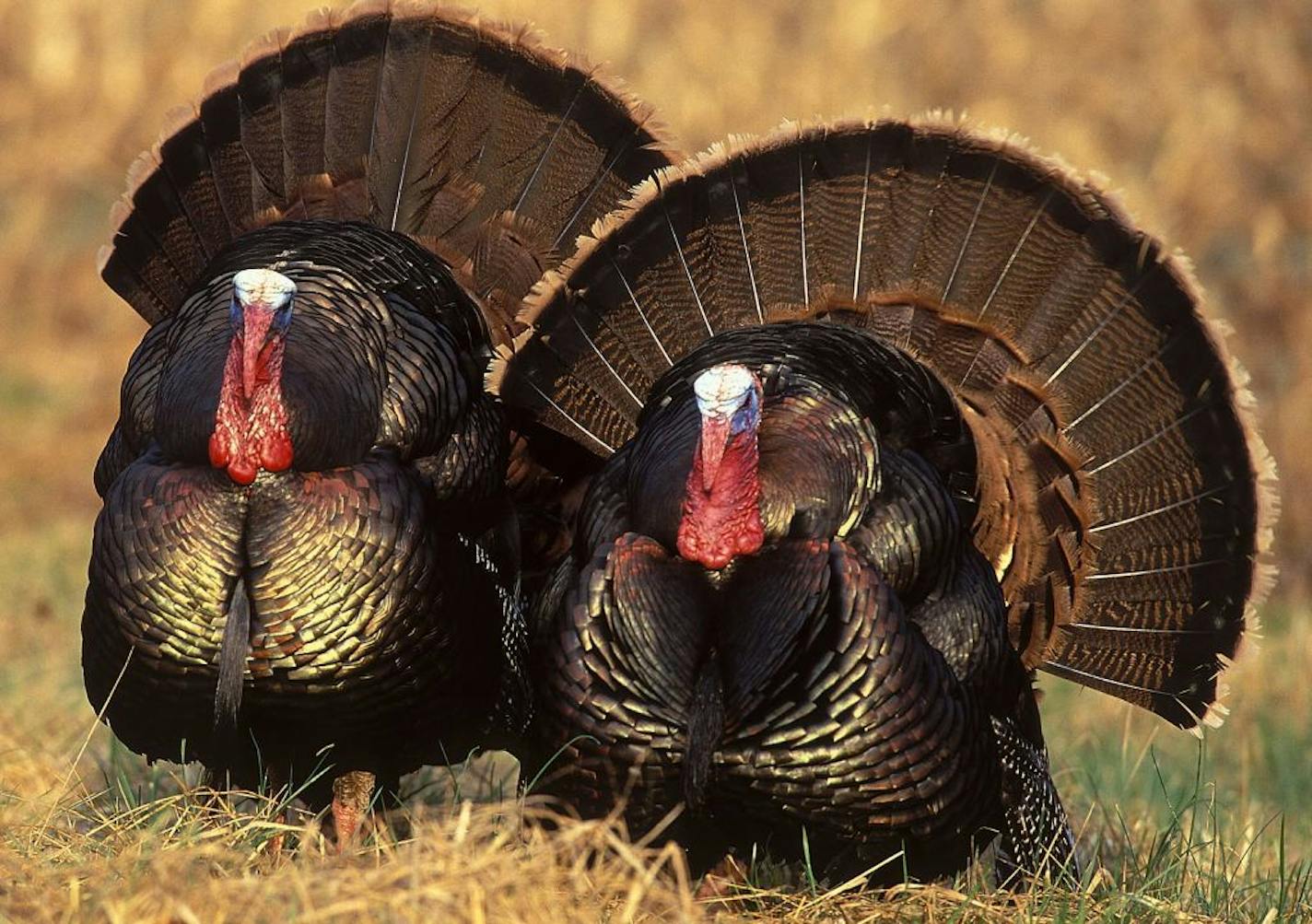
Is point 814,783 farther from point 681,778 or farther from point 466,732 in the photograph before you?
point 466,732

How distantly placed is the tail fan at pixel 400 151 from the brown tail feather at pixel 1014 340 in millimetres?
496

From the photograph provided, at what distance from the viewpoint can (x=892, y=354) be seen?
437 cm

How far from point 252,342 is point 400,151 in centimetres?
123

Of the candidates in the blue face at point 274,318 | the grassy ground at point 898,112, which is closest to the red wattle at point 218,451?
the blue face at point 274,318

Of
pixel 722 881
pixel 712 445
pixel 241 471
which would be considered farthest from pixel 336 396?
pixel 722 881

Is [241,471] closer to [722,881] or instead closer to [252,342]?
[252,342]

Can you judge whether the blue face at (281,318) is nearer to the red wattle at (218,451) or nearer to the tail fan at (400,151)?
the red wattle at (218,451)

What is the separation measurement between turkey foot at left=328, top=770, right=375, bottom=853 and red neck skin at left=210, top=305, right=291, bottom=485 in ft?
3.07

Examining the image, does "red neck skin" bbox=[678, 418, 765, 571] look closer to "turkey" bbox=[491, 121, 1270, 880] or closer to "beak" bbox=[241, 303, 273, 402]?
"turkey" bbox=[491, 121, 1270, 880]

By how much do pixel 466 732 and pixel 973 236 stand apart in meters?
1.68

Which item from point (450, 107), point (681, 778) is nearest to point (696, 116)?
point (450, 107)

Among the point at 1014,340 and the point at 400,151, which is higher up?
the point at 400,151

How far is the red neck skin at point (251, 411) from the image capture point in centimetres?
399

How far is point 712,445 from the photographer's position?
3.73 meters
